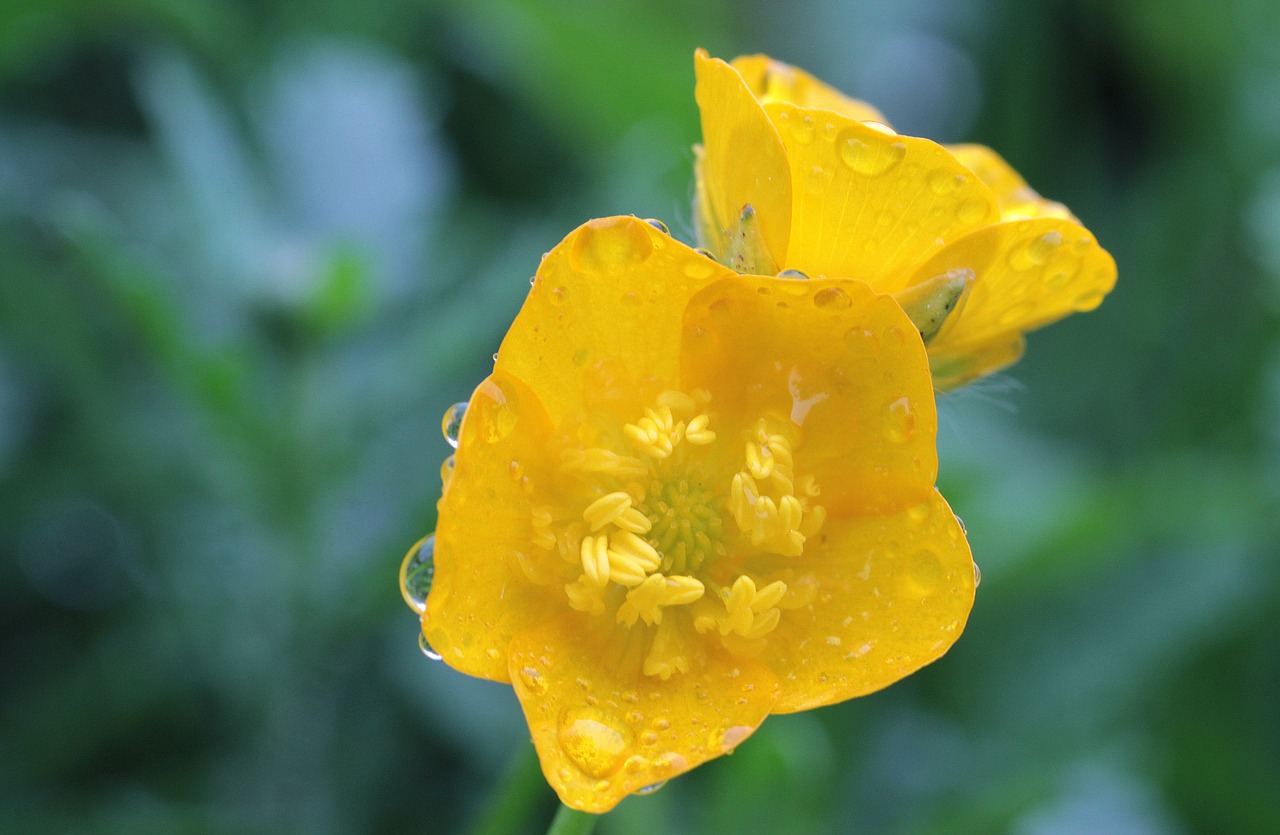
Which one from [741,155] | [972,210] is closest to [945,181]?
[972,210]

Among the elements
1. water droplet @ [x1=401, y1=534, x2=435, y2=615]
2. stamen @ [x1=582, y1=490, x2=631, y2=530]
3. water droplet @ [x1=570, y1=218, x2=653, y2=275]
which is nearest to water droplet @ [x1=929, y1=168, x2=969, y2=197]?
water droplet @ [x1=570, y1=218, x2=653, y2=275]

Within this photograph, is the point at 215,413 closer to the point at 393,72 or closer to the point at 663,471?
the point at 663,471

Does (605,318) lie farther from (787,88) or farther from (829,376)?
(787,88)

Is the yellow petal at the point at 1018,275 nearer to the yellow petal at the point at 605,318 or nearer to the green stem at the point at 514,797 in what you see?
the yellow petal at the point at 605,318

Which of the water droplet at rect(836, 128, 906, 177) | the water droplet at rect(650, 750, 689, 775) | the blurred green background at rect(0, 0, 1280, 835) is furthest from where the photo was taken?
the blurred green background at rect(0, 0, 1280, 835)

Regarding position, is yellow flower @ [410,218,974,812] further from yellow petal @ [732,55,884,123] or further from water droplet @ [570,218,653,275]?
yellow petal @ [732,55,884,123]
